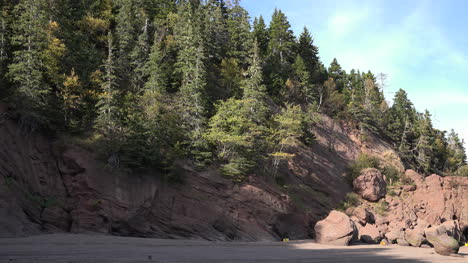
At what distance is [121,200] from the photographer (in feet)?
75.4

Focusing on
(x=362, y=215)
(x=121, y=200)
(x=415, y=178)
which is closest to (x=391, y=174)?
(x=415, y=178)

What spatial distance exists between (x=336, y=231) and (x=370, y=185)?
63.7 ft

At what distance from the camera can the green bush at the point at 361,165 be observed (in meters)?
42.5

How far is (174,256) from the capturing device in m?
13.8

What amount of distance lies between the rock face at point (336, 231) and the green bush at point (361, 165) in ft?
64.1

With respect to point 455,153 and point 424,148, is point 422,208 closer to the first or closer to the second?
point 424,148

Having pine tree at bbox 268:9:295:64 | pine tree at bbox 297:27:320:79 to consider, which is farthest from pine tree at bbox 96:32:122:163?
pine tree at bbox 297:27:320:79

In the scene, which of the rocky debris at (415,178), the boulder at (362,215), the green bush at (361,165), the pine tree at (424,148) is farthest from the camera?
the pine tree at (424,148)

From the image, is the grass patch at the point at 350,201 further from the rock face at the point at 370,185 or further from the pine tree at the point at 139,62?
the pine tree at the point at 139,62

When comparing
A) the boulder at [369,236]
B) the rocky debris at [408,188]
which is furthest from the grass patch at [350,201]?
the rocky debris at [408,188]

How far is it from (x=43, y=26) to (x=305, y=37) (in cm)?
4752

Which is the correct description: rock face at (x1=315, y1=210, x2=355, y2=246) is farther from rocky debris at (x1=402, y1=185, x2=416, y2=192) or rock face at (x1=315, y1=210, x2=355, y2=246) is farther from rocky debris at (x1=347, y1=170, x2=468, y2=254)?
rocky debris at (x1=402, y1=185, x2=416, y2=192)

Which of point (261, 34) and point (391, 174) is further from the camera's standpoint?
point (261, 34)

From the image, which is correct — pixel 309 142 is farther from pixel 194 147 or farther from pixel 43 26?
pixel 43 26
